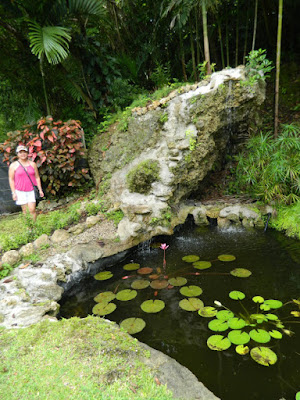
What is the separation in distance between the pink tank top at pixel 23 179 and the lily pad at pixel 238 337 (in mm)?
4080

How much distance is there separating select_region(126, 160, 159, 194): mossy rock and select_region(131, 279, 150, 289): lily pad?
1.88 meters

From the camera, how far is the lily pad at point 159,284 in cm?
336

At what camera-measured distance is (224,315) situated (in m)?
2.67

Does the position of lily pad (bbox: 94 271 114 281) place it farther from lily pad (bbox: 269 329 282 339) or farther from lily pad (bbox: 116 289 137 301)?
lily pad (bbox: 269 329 282 339)

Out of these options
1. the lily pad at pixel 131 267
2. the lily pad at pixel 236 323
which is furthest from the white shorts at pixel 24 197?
the lily pad at pixel 236 323

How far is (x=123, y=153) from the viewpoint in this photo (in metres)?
5.53

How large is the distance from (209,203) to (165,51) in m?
6.46

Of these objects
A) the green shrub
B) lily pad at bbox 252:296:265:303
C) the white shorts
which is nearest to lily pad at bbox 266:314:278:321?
lily pad at bbox 252:296:265:303

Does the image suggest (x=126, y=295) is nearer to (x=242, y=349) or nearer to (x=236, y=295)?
(x=236, y=295)

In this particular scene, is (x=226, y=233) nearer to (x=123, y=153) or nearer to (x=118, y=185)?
(x=118, y=185)

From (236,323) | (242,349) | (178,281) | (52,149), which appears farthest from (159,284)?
(52,149)

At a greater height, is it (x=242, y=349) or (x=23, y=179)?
(x=23, y=179)

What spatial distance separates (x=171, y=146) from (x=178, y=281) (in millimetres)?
2727

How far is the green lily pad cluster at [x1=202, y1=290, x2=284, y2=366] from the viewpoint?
222 centimetres
